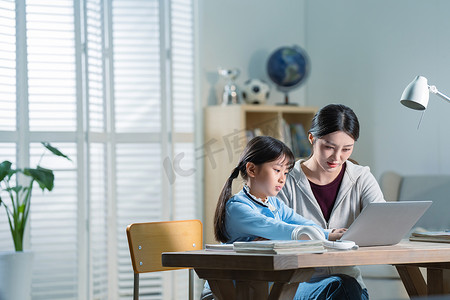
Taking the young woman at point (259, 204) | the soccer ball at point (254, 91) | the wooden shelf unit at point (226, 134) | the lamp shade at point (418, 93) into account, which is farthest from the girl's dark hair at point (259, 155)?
the soccer ball at point (254, 91)

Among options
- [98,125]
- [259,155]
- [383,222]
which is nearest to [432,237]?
[383,222]

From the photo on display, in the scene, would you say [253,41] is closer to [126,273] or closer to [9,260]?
→ [126,273]

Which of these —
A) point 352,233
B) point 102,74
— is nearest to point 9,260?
point 102,74

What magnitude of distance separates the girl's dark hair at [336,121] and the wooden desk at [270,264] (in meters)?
0.54

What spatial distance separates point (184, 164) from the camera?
438 cm

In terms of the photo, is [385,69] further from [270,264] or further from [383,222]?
[270,264]

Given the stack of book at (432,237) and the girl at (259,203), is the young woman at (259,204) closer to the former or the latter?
the girl at (259,203)

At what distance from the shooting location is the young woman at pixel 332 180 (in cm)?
244

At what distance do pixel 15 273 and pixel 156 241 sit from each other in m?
1.33

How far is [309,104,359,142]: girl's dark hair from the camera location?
2.43 m

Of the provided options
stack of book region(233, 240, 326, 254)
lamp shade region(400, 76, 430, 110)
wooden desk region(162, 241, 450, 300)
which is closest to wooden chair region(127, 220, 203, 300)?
A: wooden desk region(162, 241, 450, 300)

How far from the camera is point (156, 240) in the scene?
249 cm

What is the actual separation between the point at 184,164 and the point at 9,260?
4.30 feet

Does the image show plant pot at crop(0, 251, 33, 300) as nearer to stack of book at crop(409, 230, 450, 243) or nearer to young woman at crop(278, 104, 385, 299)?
young woman at crop(278, 104, 385, 299)
